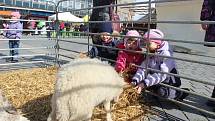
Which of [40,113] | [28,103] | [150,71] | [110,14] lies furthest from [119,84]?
[110,14]

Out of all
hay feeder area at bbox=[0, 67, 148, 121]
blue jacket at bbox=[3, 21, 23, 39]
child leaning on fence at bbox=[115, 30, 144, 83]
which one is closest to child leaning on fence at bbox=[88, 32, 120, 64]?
child leaning on fence at bbox=[115, 30, 144, 83]

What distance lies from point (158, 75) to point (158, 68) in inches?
7.1

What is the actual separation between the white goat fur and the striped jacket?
1.02m

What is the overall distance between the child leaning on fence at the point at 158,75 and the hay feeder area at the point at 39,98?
0.23 m

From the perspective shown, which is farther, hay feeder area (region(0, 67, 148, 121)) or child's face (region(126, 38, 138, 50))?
child's face (region(126, 38, 138, 50))

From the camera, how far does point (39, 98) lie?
5266mm

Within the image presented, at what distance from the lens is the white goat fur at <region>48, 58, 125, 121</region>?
336 cm

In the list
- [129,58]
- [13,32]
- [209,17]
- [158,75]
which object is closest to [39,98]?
[129,58]

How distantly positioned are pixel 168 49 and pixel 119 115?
120cm

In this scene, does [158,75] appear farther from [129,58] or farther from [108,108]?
[108,108]

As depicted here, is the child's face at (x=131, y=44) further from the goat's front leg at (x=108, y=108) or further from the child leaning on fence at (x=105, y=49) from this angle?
the goat's front leg at (x=108, y=108)

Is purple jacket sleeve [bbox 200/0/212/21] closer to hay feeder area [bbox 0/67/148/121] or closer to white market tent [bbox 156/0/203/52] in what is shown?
hay feeder area [bbox 0/67/148/121]

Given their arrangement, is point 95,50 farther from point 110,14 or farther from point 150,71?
point 150,71

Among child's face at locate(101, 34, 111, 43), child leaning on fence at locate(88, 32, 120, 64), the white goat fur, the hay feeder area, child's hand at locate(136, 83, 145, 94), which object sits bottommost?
the hay feeder area
